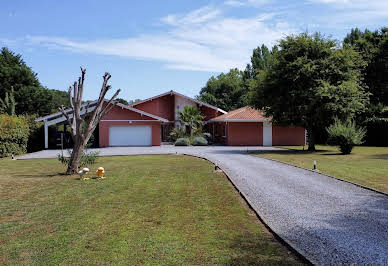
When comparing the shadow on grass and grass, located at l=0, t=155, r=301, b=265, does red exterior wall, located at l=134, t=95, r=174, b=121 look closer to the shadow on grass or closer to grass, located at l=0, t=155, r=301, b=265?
grass, located at l=0, t=155, r=301, b=265

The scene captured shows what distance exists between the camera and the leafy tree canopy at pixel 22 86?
46.1 metres

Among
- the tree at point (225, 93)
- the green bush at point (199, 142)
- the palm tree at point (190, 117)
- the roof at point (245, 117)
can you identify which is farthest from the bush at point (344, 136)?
the tree at point (225, 93)

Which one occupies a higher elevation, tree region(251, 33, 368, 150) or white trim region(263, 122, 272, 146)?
tree region(251, 33, 368, 150)

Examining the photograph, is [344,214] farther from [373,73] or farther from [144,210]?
[373,73]

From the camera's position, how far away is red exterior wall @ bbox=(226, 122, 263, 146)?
36.6 meters

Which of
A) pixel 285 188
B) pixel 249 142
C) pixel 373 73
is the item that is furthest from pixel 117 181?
pixel 373 73

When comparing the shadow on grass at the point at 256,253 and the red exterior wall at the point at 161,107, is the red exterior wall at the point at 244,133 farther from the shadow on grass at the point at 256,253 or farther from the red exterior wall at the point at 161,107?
the shadow on grass at the point at 256,253

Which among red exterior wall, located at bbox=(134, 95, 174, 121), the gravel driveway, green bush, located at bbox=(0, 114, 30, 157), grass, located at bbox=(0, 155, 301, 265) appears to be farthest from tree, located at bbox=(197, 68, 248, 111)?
grass, located at bbox=(0, 155, 301, 265)

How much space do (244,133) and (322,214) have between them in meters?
28.5

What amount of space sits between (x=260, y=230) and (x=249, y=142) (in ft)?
98.0

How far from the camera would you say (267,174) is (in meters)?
14.9

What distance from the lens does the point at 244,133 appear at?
36812 mm

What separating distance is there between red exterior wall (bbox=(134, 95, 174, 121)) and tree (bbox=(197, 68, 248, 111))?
54.1 feet

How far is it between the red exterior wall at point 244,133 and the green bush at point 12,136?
1841 cm
